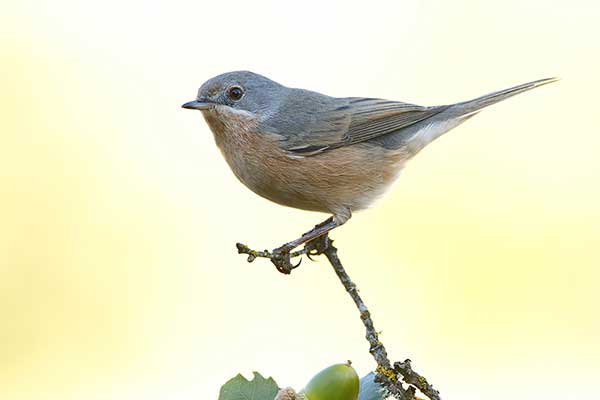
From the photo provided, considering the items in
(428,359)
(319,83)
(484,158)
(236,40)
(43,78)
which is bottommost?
(428,359)

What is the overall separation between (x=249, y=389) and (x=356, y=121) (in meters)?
3.52

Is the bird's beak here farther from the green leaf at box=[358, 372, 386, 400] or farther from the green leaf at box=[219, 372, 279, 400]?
the green leaf at box=[219, 372, 279, 400]

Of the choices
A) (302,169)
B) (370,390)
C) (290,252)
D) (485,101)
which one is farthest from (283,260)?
(485,101)

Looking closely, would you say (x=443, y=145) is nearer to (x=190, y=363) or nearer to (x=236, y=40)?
(x=236, y=40)

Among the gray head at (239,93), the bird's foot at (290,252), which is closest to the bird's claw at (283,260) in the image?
the bird's foot at (290,252)

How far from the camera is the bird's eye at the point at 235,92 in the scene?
507 centimetres

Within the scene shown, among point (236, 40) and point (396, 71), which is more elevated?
point (236, 40)

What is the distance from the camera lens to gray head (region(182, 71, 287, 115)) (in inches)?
195

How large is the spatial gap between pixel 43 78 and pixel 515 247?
208 inches

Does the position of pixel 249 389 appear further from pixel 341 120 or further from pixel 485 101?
pixel 485 101

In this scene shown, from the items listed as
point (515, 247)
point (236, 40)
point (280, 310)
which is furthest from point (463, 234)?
point (236, 40)

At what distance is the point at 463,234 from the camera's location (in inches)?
308

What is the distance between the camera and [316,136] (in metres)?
5.23

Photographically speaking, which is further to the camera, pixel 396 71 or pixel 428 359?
pixel 396 71
